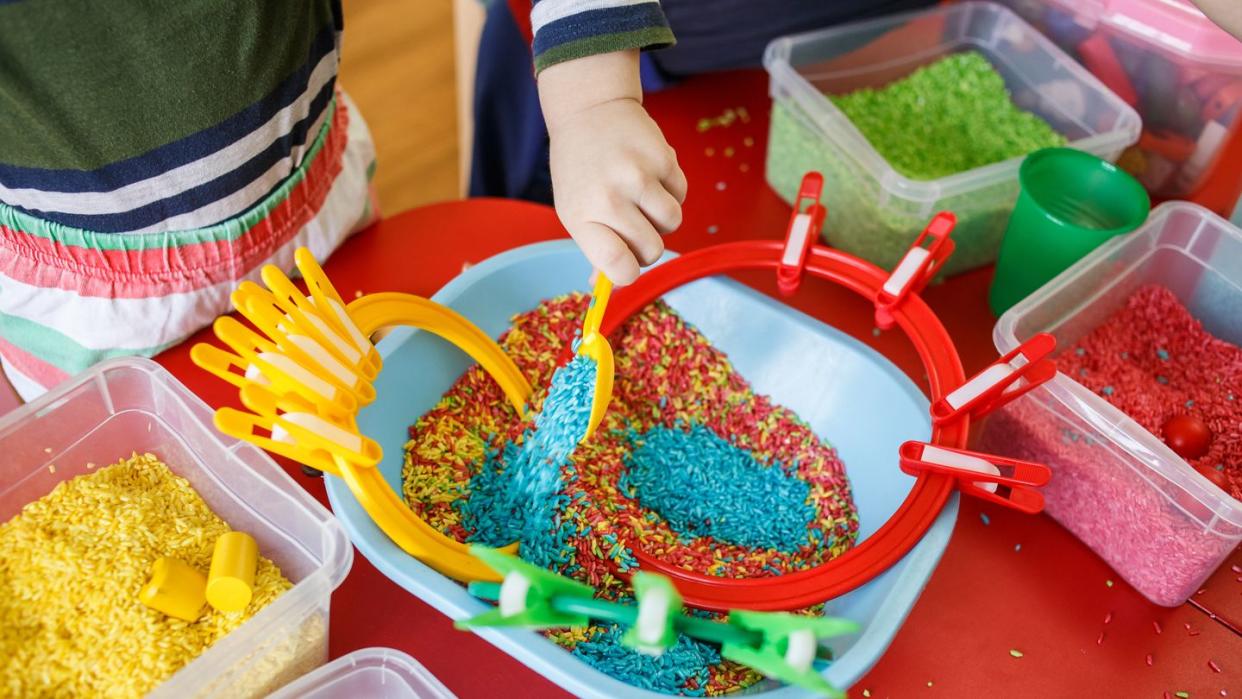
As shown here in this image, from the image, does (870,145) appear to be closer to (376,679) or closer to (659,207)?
(659,207)

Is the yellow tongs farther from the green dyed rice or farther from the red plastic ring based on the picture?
the green dyed rice

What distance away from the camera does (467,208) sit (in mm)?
1100

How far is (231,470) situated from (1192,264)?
0.89 metres

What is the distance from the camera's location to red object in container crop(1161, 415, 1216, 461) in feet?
2.78

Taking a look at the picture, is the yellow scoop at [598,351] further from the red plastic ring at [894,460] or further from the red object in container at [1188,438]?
the red object in container at [1188,438]

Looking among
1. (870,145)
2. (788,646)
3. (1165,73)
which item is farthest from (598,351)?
(1165,73)

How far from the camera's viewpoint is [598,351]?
800mm

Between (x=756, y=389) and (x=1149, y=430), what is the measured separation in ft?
1.10

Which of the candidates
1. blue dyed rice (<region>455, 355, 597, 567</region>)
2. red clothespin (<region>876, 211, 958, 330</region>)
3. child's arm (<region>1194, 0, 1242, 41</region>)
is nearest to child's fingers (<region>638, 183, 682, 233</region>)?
blue dyed rice (<region>455, 355, 597, 567</region>)

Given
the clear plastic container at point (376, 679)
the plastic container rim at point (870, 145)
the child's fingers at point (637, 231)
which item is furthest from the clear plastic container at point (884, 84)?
the clear plastic container at point (376, 679)

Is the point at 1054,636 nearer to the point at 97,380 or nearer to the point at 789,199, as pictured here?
the point at 789,199

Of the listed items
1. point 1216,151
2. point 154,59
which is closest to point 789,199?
point 1216,151

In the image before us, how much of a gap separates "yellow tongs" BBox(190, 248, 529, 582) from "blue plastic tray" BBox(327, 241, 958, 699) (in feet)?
0.07

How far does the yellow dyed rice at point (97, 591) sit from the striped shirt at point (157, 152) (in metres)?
0.20
